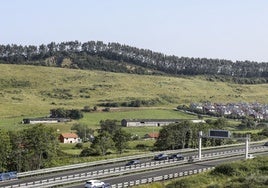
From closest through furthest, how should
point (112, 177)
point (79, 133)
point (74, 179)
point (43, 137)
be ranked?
1. point (74, 179)
2. point (112, 177)
3. point (43, 137)
4. point (79, 133)

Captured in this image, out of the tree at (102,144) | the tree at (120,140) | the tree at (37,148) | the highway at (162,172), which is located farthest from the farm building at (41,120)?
the highway at (162,172)

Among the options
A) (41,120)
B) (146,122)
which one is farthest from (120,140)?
(146,122)

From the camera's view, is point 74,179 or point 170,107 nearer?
point 74,179

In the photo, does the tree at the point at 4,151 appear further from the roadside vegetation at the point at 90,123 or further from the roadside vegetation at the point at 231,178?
the roadside vegetation at the point at 231,178

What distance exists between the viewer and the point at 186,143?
10325cm

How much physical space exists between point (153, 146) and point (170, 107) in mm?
82963

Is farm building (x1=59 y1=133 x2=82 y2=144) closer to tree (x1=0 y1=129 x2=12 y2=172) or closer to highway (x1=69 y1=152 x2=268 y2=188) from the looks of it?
tree (x1=0 y1=129 x2=12 y2=172)

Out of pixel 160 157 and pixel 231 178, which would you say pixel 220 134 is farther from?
pixel 231 178

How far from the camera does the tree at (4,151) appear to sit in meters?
69.3

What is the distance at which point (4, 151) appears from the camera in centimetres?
6962

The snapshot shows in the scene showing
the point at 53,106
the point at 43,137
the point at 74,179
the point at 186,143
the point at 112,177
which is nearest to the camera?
the point at 74,179

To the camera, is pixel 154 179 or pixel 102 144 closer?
pixel 154 179

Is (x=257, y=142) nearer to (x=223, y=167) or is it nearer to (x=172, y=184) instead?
(x=223, y=167)

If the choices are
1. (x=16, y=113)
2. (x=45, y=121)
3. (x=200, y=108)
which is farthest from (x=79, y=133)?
(x=200, y=108)
